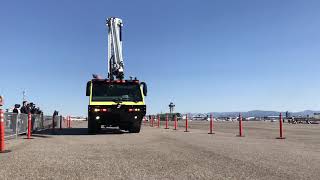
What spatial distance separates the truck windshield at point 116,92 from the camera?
72.4 ft

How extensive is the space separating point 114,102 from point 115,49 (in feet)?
14.2

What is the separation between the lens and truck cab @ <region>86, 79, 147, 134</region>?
21.8m

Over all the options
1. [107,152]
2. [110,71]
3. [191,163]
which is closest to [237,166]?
[191,163]

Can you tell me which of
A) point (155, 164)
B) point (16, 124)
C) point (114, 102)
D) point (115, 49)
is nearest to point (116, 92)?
point (114, 102)

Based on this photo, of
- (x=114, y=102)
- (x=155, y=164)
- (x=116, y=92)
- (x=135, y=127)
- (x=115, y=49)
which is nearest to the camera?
(x=155, y=164)

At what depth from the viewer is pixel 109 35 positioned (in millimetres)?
25656

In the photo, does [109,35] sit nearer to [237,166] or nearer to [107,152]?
[107,152]

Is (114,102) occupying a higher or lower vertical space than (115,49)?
lower

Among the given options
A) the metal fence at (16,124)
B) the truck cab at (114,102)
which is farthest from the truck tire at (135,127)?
the metal fence at (16,124)

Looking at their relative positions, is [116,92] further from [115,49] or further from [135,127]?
[115,49]

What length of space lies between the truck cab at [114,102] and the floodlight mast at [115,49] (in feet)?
5.65

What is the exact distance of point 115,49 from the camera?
2522 centimetres

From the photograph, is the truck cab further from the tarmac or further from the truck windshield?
the tarmac

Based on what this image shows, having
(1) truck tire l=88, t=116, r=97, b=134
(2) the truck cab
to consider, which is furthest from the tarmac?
(1) truck tire l=88, t=116, r=97, b=134
